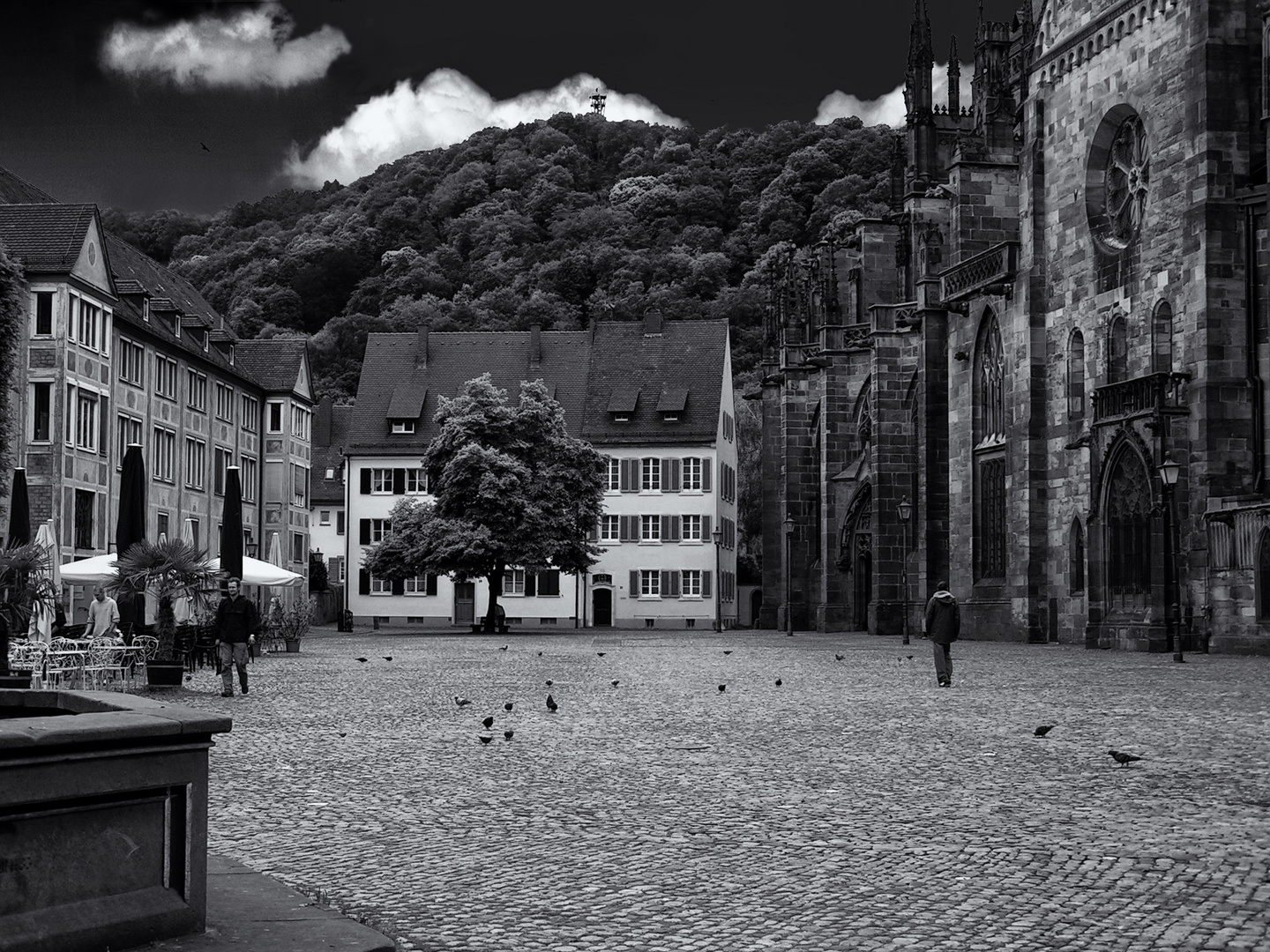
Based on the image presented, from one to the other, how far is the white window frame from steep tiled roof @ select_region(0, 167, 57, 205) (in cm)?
3394

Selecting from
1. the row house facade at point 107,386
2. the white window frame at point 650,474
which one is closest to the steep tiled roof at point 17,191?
the row house facade at point 107,386

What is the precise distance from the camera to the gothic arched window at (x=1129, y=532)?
123 feet

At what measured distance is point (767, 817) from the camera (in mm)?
10148

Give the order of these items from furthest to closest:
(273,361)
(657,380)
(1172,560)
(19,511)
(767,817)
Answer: (657,380)
(273,361)
(1172,560)
(19,511)
(767,817)

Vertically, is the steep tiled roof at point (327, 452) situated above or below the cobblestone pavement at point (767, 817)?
above

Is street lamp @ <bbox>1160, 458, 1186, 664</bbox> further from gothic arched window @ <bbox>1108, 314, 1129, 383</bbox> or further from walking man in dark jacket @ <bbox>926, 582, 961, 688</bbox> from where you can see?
walking man in dark jacket @ <bbox>926, 582, 961, 688</bbox>

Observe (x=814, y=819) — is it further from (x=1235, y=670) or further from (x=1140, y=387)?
(x=1140, y=387)

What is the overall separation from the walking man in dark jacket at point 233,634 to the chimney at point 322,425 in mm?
68048

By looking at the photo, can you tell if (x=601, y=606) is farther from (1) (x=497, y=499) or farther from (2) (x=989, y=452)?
(2) (x=989, y=452)

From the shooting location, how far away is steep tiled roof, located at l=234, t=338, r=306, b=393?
6694 centimetres

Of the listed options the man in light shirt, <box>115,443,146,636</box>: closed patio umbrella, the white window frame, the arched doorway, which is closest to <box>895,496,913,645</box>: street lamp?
<box>115,443,146,636</box>: closed patio umbrella

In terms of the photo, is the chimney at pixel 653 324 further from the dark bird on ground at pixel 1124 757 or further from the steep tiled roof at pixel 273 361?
the dark bird on ground at pixel 1124 757

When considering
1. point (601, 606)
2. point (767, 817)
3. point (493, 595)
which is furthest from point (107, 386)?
point (767, 817)

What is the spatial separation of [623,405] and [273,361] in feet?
63.6
